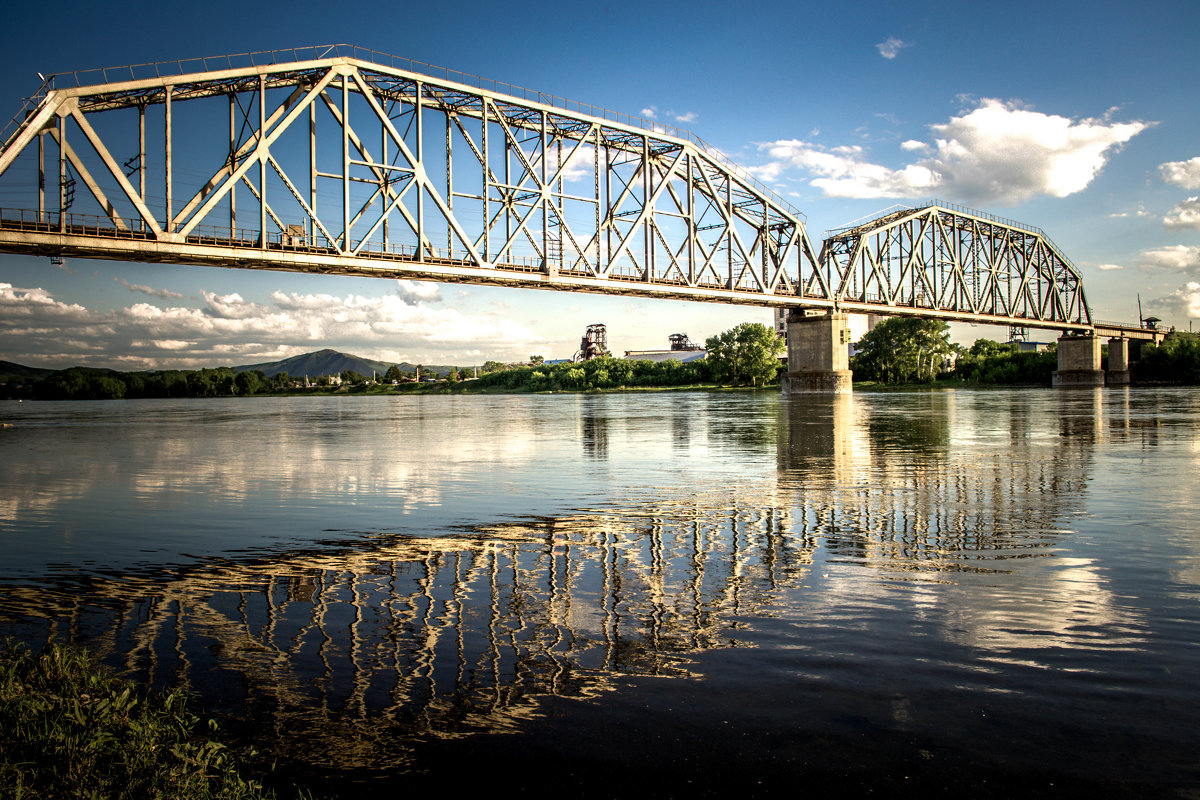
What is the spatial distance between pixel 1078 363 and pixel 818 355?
75593 millimetres

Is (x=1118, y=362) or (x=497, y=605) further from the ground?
(x=1118, y=362)

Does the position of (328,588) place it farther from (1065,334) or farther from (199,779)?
(1065,334)

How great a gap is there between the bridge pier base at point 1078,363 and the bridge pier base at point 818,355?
6400 centimetres

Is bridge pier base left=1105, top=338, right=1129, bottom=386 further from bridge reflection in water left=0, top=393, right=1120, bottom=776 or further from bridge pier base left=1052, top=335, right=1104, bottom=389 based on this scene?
bridge reflection in water left=0, top=393, right=1120, bottom=776

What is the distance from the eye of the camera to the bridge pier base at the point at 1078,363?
132 m

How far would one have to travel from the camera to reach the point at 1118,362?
456 feet

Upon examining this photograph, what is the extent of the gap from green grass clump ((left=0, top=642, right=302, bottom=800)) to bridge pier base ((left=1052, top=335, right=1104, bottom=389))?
495 ft

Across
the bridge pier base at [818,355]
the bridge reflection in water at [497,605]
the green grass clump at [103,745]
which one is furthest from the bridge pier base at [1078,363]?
the green grass clump at [103,745]

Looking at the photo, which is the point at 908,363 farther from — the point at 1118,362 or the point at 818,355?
the point at 818,355

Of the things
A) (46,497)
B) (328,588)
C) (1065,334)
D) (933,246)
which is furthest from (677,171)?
(1065,334)

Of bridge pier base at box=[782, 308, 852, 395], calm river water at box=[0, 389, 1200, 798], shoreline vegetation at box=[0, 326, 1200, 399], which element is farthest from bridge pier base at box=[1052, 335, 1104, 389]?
calm river water at box=[0, 389, 1200, 798]

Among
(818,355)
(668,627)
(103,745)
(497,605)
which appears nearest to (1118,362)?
(818,355)

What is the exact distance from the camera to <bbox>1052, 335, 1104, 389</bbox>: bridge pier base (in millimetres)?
131875

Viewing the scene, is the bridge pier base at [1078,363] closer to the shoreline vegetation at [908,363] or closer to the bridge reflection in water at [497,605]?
the shoreline vegetation at [908,363]
